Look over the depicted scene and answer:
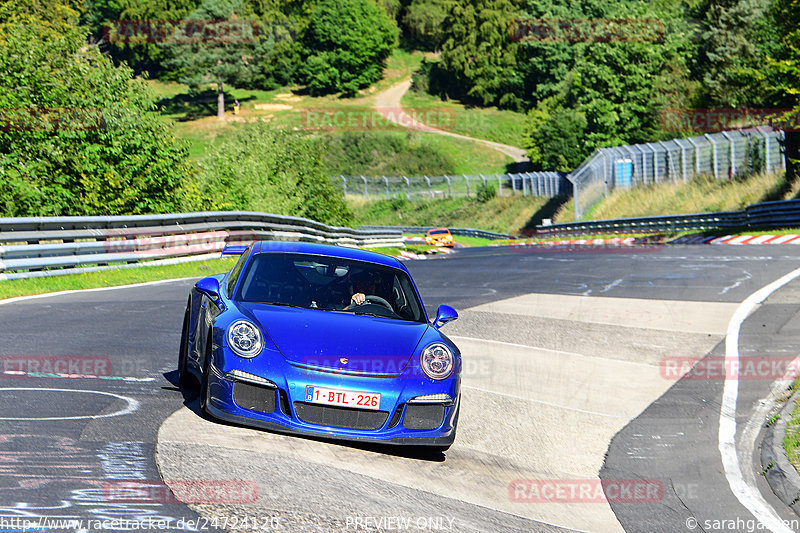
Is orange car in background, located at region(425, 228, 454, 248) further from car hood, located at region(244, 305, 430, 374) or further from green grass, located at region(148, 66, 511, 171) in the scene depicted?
green grass, located at region(148, 66, 511, 171)

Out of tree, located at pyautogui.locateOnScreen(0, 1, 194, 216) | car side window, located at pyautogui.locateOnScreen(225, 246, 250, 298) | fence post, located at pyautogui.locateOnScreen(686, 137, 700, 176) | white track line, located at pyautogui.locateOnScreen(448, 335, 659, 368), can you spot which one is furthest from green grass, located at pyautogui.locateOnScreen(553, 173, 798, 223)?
car side window, located at pyautogui.locateOnScreen(225, 246, 250, 298)

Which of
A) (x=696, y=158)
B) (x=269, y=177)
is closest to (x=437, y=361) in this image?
(x=269, y=177)

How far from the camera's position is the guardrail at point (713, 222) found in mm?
32875

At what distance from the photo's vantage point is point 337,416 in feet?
20.9

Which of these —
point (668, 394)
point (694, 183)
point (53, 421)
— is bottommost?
point (694, 183)

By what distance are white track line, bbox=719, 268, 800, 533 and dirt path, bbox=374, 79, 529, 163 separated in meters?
89.9

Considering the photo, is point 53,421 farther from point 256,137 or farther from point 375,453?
point 256,137

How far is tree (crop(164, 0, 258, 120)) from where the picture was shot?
10912cm

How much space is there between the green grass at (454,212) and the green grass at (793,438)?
5781cm

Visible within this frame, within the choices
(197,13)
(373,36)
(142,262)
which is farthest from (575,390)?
(373,36)

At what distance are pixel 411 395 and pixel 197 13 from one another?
383 ft

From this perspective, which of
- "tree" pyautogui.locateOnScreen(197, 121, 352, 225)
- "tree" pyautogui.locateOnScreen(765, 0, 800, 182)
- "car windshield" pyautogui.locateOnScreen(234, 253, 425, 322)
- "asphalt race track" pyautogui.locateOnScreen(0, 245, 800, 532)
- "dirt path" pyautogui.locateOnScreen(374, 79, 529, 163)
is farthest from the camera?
"dirt path" pyautogui.locateOnScreen(374, 79, 529, 163)

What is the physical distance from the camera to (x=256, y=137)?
35.0 metres

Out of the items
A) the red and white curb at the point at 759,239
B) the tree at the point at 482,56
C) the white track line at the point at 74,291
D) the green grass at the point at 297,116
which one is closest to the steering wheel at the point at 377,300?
the white track line at the point at 74,291
